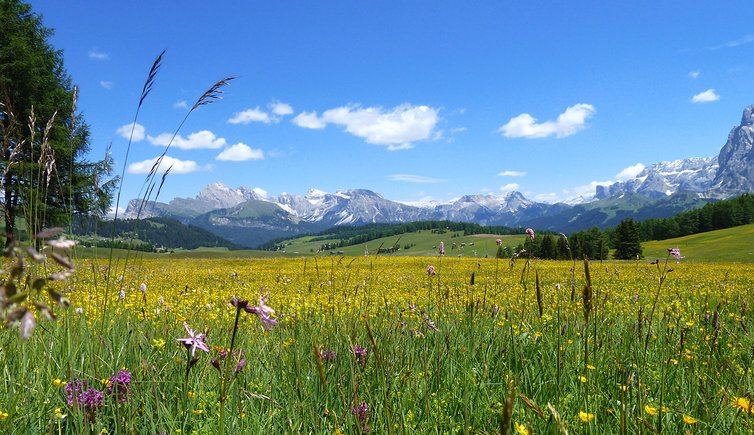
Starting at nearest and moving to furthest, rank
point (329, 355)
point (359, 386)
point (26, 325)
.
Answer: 1. point (26, 325)
2. point (359, 386)
3. point (329, 355)

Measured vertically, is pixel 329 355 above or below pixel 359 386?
above

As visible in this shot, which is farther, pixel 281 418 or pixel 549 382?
pixel 549 382

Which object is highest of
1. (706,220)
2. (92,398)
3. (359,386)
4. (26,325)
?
(706,220)

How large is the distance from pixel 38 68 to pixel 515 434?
3193cm

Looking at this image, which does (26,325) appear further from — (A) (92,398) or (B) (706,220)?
(B) (706,220)

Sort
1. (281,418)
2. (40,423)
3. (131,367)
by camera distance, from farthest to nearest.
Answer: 1. (131,367)
2. (281,418)
3. (40,423)

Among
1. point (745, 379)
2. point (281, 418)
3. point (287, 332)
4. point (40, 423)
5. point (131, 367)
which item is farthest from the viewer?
point (287, 332)

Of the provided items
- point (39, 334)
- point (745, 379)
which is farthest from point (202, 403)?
point (745, 379)

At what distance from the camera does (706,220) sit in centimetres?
11512

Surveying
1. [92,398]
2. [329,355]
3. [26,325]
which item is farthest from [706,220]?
[26,325]

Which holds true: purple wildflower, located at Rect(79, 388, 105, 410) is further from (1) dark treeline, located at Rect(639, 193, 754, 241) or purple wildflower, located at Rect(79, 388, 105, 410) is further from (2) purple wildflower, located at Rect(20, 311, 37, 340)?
(1) dark treeline, located at Rect(639, 193, 754, 241)

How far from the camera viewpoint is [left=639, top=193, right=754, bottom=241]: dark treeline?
112 meters

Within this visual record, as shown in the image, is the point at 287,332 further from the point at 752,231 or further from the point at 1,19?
the point at 752,231

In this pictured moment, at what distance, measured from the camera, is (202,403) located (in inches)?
114
